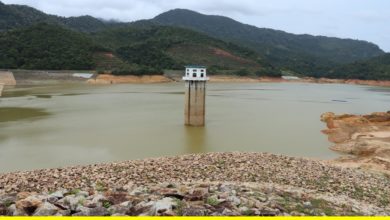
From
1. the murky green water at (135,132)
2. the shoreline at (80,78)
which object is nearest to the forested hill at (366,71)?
the shoreline at (80,78)

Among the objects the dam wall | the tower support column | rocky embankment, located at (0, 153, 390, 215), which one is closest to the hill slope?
the dam wall

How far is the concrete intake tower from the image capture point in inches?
1094

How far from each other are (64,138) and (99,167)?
11.5 metres

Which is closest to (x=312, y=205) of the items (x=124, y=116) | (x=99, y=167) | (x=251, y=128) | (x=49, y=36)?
(x=99, y=167)

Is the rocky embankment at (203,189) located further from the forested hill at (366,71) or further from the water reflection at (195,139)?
the forested hill at (366,71)

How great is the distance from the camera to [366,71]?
105250 mm

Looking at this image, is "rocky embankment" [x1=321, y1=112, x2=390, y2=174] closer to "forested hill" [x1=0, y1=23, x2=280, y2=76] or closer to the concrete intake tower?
the concrete intake tower

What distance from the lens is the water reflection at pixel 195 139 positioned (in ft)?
72.8

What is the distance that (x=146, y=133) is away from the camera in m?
25.9

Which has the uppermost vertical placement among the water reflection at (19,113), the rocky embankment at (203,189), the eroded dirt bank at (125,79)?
the rocky embankment at (203,189)

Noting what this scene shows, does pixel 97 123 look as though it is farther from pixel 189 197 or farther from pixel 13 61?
pixel 13 61

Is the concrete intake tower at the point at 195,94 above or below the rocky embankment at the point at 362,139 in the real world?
above

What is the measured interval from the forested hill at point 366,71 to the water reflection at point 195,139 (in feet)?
A: 272

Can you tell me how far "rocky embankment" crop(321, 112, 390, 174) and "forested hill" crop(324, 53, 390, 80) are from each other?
72.4 metres
